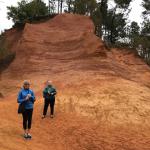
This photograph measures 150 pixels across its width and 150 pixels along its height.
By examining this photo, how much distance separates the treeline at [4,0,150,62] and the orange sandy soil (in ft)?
24.8

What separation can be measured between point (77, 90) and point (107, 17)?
75.5ft

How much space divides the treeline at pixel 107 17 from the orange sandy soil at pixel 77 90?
24.8ft

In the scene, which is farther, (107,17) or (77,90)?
(107,17)

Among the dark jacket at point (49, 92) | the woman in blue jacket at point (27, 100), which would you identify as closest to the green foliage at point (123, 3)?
the dark jacket at point (49, 92)

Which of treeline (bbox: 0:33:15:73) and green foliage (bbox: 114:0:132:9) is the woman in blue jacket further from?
green foliage (bbox: 114:0:132:9)

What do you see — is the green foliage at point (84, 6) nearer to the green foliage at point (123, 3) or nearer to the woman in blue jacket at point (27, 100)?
the green foliage at point (123, 3)

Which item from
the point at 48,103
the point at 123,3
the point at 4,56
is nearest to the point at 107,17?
the point at 123,3

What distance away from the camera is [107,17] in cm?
4262

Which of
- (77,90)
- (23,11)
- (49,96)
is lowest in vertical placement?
(77,90)

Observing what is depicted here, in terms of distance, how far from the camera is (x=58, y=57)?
88.1 feet

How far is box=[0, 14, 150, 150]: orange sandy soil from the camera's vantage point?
48.9ft

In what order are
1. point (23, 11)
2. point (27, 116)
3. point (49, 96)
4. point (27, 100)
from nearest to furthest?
point (27, 100)
point (27, 116)
point (49, 96)
point (23, 11)

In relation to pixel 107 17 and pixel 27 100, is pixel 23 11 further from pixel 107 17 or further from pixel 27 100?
pixel 27 100

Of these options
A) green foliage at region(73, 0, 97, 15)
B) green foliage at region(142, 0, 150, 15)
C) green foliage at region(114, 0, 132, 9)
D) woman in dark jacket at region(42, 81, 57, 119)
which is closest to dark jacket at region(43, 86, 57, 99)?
woman in dark jacket at region(42, 81, 57, 119)
